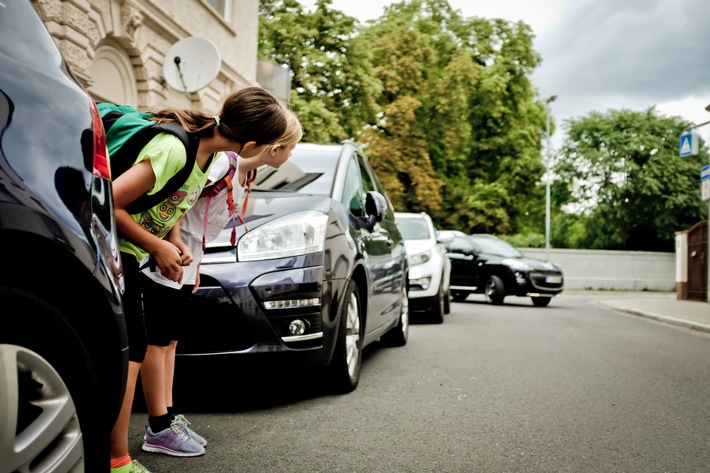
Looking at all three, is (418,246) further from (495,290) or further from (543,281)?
(543,281)

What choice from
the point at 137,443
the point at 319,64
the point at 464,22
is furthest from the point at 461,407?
the point at 464,22

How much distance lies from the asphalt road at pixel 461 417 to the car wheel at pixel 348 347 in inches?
4.5

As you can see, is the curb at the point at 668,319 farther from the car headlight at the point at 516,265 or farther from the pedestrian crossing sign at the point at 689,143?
the pedestrian crossing sign at the point at 689,143

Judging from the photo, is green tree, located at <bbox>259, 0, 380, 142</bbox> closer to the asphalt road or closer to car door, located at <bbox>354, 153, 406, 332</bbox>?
car door, located at <bbox>354, 153, 406, 332</bbox>

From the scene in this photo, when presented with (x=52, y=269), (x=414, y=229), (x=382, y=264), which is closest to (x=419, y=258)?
(x=414, y=229)

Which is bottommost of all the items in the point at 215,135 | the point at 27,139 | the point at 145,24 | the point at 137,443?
the point at 137,443

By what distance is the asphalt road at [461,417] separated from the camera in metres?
3.34

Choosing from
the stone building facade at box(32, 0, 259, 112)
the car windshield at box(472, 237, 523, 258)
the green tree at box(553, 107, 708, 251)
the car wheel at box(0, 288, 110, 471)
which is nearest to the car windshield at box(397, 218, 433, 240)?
the stone building facade at box(32, 0, 259, 112)

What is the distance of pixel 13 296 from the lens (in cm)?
159

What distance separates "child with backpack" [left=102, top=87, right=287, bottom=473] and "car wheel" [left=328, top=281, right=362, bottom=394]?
1760 mm

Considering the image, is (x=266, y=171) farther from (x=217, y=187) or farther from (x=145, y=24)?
(x=145, y=24)

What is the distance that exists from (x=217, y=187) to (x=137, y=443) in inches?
50.0

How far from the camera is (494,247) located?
1789cm

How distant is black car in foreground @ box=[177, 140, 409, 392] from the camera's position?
156 inches
